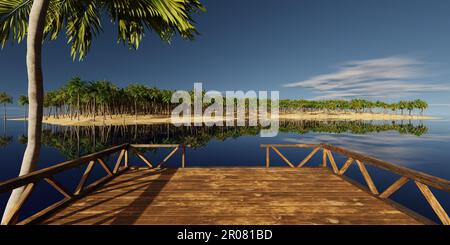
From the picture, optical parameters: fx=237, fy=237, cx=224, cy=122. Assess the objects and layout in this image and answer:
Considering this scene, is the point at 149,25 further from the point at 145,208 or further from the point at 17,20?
the point at 145,208

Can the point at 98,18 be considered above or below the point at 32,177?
above

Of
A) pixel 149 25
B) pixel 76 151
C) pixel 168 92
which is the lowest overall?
pixel 76 151

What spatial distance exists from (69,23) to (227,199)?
6746mm

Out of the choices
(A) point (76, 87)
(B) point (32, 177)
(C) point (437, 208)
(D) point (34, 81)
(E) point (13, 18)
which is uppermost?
(A) point (76, 87)

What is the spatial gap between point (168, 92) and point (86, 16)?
91.7 m

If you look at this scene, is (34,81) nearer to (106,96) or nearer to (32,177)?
(32,177)

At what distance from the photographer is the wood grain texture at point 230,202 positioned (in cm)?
490

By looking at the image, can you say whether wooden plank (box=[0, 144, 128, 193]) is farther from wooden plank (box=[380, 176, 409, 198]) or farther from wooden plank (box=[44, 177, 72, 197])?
wooden plank (box=[380, 176, 409, 198])

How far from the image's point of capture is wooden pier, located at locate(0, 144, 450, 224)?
15.6 feet

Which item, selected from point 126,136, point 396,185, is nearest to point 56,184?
point 396,185

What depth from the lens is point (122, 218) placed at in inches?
194

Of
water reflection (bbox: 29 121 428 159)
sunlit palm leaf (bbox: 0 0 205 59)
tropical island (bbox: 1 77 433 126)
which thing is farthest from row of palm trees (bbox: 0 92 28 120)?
sunlit palm leaf (bbox: 0 0 205 59)

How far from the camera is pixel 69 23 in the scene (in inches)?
273
